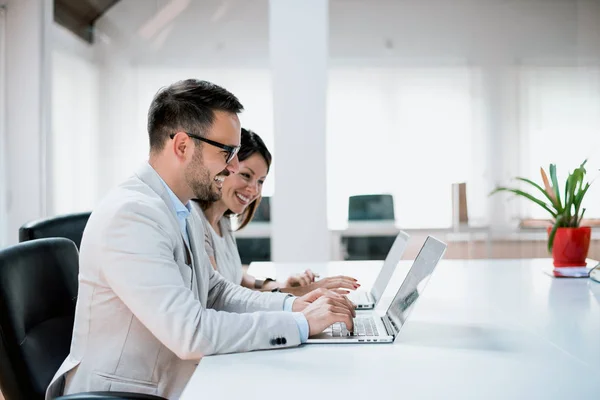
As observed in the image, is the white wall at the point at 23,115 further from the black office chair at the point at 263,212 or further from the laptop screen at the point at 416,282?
the laptop screen at the point at 416,282

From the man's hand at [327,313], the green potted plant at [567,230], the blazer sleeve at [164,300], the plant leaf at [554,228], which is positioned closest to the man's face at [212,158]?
the blazer sleeve at [164,300]

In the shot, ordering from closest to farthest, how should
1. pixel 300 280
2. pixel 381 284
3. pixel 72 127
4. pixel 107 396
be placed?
pixel 107 396, pixel 381 284, pixel 300 280, pixel 72 127

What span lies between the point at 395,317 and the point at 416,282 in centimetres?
11

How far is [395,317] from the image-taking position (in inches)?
63.1

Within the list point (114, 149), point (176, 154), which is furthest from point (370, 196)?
point (176, 154)

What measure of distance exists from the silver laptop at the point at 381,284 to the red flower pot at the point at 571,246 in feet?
2.27

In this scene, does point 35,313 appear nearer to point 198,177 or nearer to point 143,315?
point 143,315

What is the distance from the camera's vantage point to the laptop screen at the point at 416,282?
1480 millimetres

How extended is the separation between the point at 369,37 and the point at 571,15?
1.49m

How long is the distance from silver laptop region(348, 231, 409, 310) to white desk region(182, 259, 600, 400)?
5 cm

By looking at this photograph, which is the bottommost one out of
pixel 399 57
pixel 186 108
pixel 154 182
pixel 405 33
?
pixel 154 182

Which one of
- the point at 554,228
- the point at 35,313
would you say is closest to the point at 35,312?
the point at 35,313

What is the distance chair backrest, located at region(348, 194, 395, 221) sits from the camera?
472 cm

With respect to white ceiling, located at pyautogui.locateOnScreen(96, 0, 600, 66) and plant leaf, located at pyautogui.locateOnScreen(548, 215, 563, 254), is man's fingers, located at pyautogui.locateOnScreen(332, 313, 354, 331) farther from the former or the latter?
white ceiling, located at pyautogui.locateOnScreen(96, 0, 600, 66)
